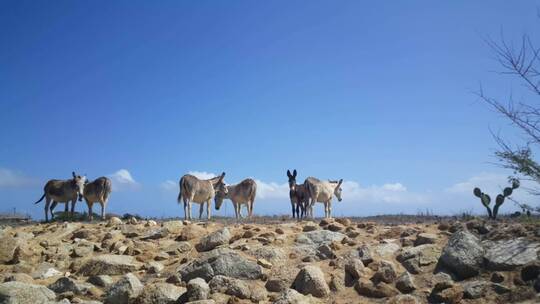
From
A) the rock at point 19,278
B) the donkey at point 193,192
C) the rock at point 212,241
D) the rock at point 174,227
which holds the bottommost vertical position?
the rock at point 19,278

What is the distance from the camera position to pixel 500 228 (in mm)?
10828

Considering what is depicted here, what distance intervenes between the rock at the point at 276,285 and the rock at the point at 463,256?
3.08m

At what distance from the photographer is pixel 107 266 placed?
11.3m

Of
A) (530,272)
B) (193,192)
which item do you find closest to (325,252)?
(530,272)

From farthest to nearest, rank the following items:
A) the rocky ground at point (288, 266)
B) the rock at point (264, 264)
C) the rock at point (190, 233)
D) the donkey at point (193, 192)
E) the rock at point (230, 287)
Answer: the donkey at point (193, 192) < the rock at point (190, 233) < the rock at point (264, 264) < the rock at point (230, 287) < the rocky ground at point (288, 266)

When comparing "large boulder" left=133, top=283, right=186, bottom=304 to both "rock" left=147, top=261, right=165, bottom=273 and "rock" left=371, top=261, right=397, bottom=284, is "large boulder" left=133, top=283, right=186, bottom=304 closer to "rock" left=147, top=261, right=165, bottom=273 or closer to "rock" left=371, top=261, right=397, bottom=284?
"rock" left=147, top=261, right=165, bottom=273

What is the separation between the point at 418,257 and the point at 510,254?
171 cm

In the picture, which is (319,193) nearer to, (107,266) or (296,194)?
(296,194)

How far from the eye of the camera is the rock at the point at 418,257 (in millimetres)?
9962

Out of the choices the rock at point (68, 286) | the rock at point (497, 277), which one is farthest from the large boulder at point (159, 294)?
the rock at point (497, 277)

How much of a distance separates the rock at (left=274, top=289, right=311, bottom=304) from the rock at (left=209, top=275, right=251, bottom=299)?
2.84ft

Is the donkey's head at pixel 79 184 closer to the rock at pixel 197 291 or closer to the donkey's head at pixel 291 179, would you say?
the donkey's head at pixel 291 179

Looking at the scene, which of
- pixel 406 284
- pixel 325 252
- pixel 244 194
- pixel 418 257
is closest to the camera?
pixel 406 284

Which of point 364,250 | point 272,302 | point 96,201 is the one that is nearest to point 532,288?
point 364,250
